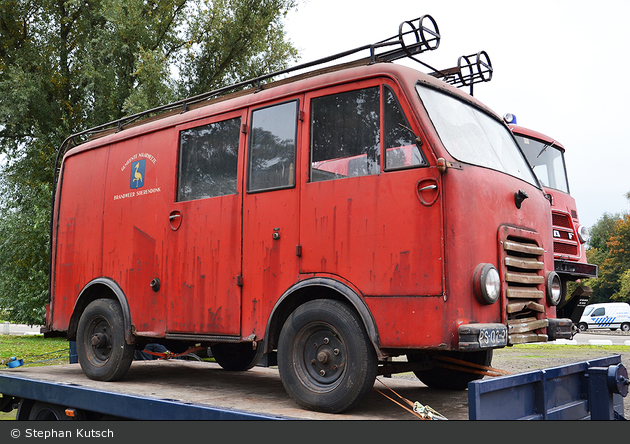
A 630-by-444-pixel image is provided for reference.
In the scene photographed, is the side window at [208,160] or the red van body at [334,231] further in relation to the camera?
the side window at [208,160]

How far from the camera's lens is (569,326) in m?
5.01

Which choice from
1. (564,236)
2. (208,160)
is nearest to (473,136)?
(208,160)

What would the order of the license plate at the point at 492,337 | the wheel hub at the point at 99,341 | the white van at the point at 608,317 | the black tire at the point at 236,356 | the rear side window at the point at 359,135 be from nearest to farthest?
1. the license plate at the point at 492,337
2. the rear side window at the point at 359,135
3. the wheel hub at the point at 99,341
4. the black tire at the point at 236,356
5. the white van at the point at 608,317

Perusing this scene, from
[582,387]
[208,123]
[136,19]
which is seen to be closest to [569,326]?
[582,387]

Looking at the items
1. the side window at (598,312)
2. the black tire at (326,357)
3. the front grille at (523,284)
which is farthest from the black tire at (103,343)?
the side window at (598,312)

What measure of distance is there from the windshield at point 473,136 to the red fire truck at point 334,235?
2cm

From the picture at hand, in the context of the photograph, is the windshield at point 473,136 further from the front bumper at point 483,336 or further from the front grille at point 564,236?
the front grille at point 564,236

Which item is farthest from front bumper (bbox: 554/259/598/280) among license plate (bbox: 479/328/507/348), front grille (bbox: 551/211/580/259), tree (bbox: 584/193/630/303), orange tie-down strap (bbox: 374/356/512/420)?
tree (bbox: 584/193/630/303)

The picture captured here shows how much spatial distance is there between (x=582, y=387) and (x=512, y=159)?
2079 mm

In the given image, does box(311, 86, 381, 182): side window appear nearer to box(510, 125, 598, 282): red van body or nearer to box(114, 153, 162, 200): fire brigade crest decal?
box(114, 153, 162, 200): fire brigade crest decal

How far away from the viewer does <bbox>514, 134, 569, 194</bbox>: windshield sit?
35.1ft

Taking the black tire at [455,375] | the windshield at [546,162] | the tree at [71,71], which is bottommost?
the black tire at [455,375]

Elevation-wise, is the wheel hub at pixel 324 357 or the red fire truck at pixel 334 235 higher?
the red fire truck at pixel 334 235

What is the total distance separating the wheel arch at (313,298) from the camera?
4.16 metres
